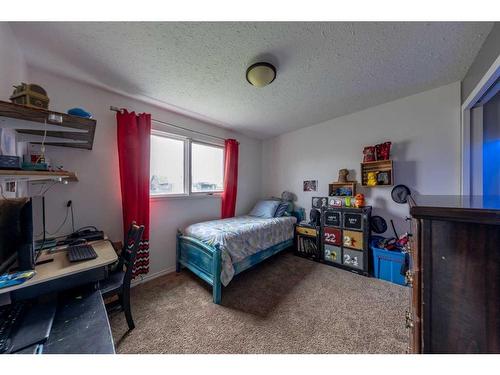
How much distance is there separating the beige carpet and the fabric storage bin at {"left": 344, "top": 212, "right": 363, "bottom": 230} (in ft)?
2.11

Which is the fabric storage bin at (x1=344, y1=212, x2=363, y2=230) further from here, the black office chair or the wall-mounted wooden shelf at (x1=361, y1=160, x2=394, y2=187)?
the black office chair

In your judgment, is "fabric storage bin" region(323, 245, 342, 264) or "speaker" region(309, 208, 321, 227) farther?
"speaker" region(309, 208, 321, 227)

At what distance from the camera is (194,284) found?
2219 millimetres

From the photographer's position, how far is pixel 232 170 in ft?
10.8

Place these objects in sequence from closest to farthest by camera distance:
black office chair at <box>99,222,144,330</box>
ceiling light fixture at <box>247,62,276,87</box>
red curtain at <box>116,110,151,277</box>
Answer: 1. black office chair at <box>99,222,144,330</box>
2. ceiling light fixture at <box>247,62,276,87</box>
3. red curtain at <box>116,110,151,277</box>

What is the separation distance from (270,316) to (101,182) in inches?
90.6

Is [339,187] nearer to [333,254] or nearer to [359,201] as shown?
[359,201]

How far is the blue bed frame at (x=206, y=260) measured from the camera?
1.86m

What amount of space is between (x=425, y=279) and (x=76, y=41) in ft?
8.15

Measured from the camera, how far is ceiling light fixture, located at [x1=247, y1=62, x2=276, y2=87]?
5.22ft

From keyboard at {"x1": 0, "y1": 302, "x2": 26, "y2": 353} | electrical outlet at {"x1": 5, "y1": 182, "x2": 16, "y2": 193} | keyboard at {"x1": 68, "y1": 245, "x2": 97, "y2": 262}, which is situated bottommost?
keyboard at {"x1": 0, "y1": 302, "x2": 26, "y2": 353}

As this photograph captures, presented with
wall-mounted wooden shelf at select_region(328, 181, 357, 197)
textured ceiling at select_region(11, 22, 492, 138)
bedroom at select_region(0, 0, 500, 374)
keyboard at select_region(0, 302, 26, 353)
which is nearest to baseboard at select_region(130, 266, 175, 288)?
bedroom at select_region(0, 0, 500, 374)
